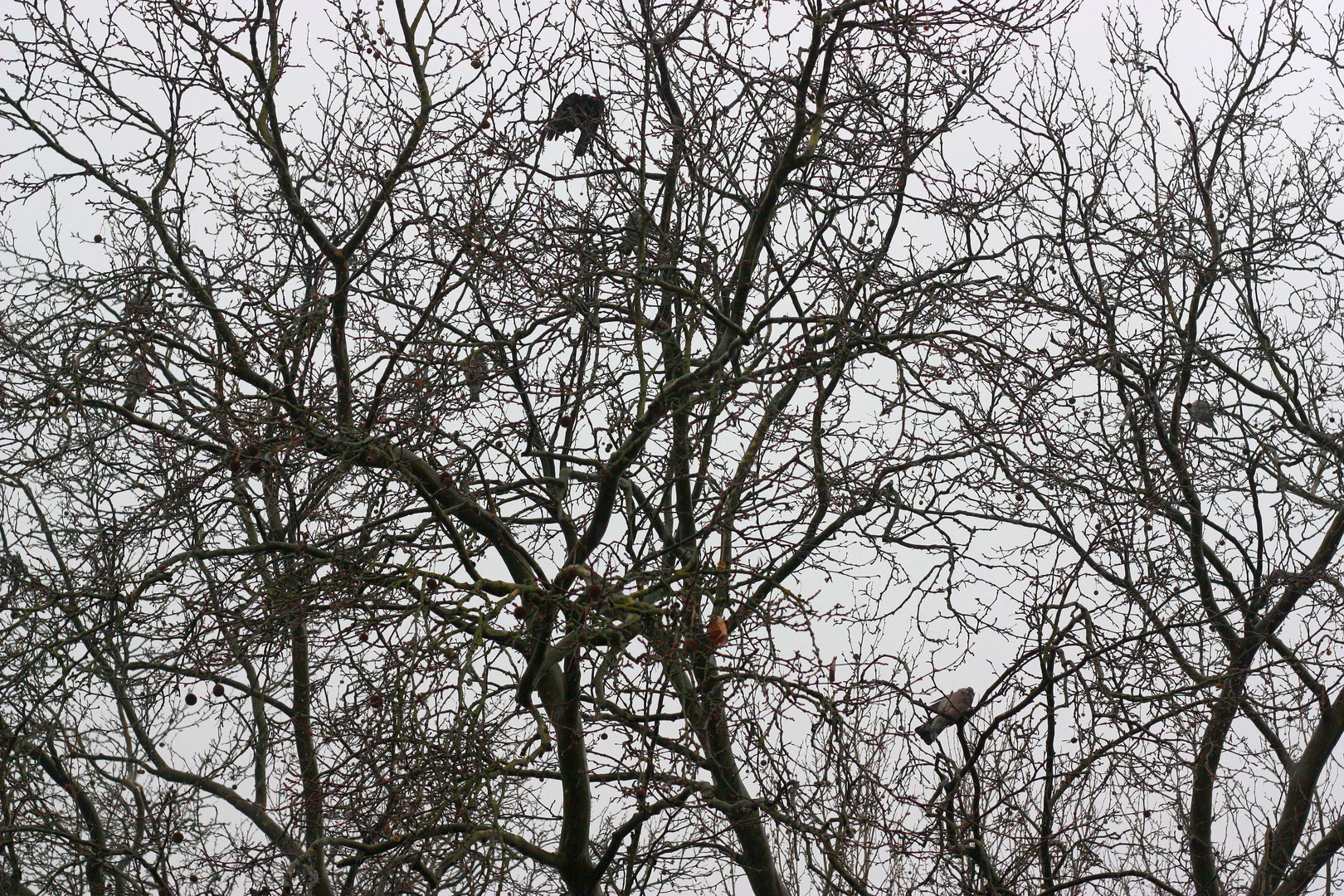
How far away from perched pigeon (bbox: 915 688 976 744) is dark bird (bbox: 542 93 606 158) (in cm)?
407

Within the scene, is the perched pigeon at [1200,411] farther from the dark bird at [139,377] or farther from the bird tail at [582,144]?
the dark bird at [139,377]

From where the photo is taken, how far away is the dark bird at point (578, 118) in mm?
7336

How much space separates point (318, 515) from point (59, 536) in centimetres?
501

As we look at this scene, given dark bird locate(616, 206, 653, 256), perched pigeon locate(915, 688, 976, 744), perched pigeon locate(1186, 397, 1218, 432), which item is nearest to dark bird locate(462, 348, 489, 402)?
dark bird locate(616, 206, 653, 256)

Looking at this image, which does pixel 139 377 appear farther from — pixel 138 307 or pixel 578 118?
pixel 578 118

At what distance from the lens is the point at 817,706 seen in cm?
511

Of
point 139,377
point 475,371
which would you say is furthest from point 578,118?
point 139,377

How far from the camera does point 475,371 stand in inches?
210

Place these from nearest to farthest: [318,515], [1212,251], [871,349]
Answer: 1. [318,515]
2. [871,349]
3. [1212,251]

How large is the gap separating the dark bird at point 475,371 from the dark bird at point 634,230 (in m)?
1.14

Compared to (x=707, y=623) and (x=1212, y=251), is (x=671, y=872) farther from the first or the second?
(x=1212, y=251)

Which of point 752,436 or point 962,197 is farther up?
point 962,197

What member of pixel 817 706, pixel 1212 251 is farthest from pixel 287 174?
pixel 1212 251

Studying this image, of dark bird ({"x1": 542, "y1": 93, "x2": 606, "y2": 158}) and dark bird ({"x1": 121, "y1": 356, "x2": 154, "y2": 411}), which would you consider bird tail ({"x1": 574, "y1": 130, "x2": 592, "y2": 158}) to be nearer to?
dark bird ({"x1": 542, "y1": 93, "x2": 606, "y2": 158})
